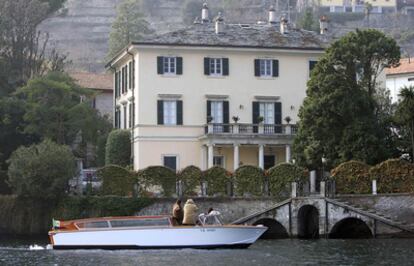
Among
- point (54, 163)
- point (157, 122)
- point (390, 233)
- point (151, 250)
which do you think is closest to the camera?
point (151, 250)

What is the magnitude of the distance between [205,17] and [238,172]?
17.0 m

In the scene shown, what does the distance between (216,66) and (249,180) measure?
11375mm

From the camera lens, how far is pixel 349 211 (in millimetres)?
53094

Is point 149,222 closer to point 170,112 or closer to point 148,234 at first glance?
point 148,234

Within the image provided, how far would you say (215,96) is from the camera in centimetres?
6638

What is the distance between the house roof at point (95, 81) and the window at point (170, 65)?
52.8 ft

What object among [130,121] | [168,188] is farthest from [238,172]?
[130,121]

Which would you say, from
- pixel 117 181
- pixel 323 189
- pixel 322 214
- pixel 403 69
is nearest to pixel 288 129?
pixel 323 189

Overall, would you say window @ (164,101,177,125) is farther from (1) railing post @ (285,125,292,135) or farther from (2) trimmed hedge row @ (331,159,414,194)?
(2) trimmed hedge row @ (331,159,414,194)

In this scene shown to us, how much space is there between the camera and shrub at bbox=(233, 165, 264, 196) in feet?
190

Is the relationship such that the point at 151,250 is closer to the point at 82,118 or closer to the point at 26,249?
the point at 26,249

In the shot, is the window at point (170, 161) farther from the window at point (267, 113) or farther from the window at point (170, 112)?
the window at point (267, 113)

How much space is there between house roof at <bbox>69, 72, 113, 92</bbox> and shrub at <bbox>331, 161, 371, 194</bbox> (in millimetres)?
30500

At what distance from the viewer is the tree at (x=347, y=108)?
5725cm
